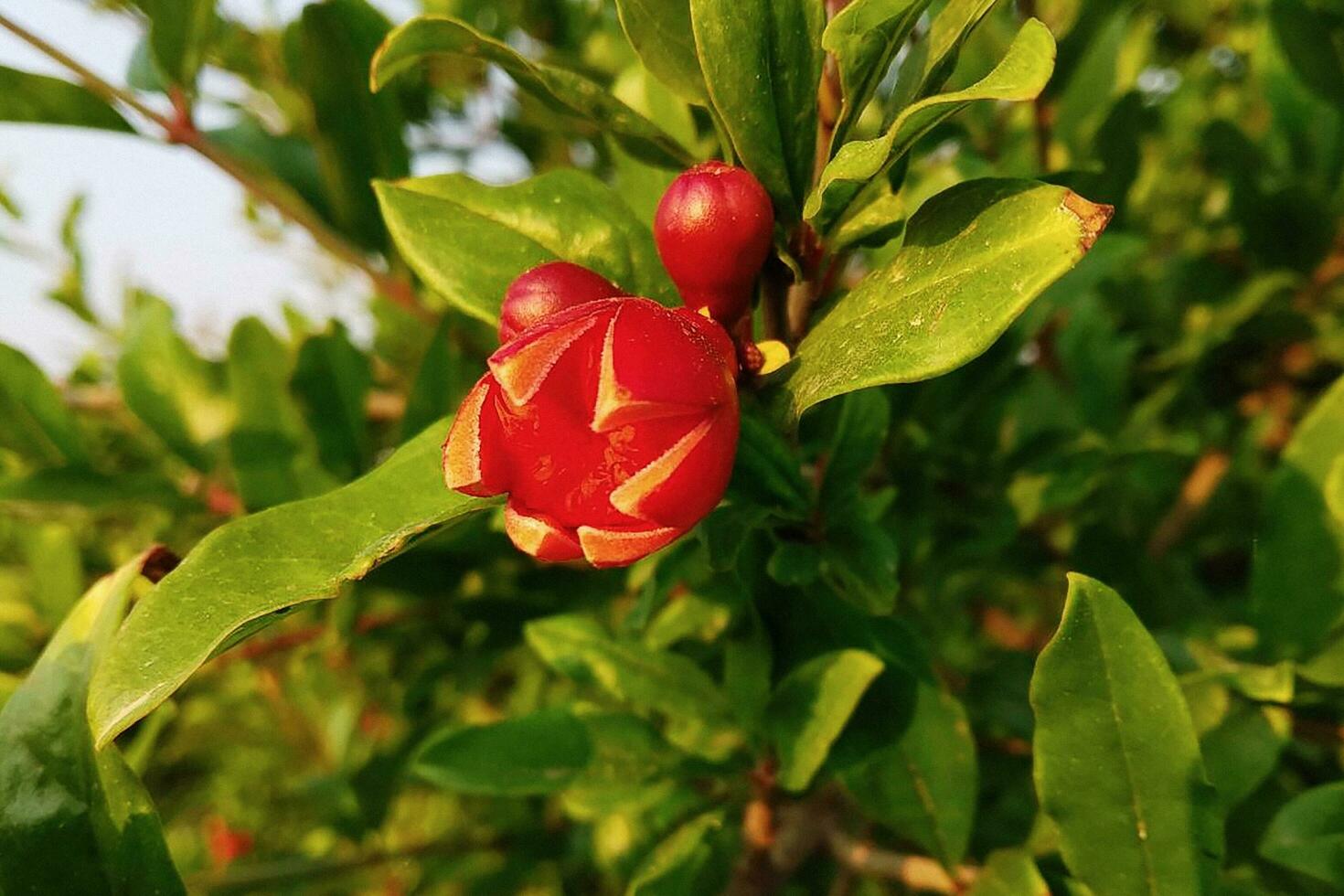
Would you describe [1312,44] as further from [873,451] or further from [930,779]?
[930,779]

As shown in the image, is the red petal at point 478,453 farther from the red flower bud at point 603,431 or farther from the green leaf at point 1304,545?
the green leaf at point 1304,545

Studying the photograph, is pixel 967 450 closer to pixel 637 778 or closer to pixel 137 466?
pixel 637 778

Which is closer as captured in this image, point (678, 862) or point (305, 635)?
point (678, 862)

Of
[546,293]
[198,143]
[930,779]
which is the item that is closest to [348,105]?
[198,143]

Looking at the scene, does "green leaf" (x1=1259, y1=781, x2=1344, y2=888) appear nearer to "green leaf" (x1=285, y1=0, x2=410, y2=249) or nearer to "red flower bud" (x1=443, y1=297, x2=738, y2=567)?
"red flower bud" (x1=443, y1=297, x2=738, y2=567)

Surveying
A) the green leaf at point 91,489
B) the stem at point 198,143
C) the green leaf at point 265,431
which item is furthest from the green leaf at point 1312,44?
the green leaf at point 91,489

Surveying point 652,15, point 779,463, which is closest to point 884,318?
point 779,463
